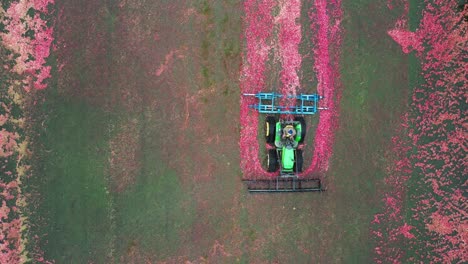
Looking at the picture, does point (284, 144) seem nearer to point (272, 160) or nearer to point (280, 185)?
point (272, 160)

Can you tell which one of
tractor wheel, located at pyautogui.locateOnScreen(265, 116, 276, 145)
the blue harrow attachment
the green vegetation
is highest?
the blue harrow attachment

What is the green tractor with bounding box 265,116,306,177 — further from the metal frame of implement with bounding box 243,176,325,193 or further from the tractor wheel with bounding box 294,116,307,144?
the metal frame of implement with bounding box 243,176,325,193

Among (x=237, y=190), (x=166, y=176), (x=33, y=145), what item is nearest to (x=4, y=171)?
(x=33, y=145)

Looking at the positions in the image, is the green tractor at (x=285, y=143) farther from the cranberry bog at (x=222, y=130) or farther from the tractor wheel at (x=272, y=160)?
the cranberry bog at (x=222, y=130)

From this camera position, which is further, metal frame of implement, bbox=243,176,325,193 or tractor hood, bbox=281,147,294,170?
metal frame of implement, bbox=243,176,325,193

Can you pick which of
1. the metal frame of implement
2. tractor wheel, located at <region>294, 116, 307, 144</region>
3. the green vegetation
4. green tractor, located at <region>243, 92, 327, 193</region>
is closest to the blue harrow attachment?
green tractor, located at <region>243, 92, 327, 193</region>

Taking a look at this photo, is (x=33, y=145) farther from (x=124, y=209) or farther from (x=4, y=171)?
(x=124, y=209)
